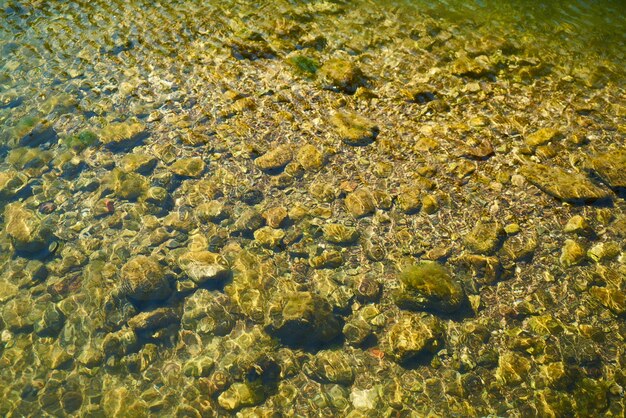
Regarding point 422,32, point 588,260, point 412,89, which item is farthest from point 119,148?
point 588,260

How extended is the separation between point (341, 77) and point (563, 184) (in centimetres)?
599

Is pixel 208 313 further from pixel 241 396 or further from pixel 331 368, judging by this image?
pixel 331 368

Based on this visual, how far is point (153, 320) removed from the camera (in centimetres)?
729

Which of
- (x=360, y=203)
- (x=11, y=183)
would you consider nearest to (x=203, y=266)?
(x=360, y=203)

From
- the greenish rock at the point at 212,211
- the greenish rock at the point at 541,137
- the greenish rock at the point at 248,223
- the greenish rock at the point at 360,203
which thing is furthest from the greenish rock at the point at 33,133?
the greenish rock at the point at 541,137

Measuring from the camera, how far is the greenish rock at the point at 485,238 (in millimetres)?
7500

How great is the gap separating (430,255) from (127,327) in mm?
5686

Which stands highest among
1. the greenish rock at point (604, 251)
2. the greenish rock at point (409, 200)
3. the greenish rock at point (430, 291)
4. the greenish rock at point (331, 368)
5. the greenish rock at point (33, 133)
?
the greenish rock at point (604, 251)

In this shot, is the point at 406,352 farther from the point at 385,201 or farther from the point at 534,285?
the point at 385,201

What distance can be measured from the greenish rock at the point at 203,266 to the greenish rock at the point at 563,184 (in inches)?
255

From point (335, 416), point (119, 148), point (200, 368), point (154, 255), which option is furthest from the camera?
point (119, 148)

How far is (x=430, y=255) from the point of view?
762 centimetres

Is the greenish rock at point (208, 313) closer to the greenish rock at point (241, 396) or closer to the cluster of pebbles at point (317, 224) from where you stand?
the cluster of pebbles at point (317, 224)

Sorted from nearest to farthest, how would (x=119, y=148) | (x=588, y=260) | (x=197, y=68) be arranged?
(x=588, y=260)
(x=119, y=148)
(x=197, y=68)
